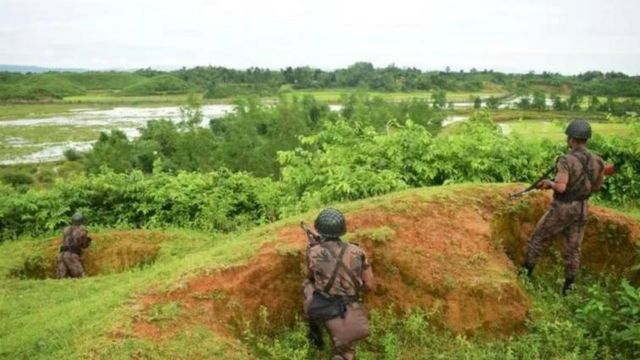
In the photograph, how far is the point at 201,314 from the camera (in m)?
7.14

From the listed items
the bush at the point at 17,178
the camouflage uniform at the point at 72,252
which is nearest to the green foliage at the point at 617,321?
the camouflage uniform at the point at 72,252

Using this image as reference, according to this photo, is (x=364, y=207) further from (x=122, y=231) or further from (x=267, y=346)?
(x=122, y=231)

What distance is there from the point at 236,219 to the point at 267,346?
656cm

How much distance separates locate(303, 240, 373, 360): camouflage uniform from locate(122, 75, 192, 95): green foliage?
134270 millimetres

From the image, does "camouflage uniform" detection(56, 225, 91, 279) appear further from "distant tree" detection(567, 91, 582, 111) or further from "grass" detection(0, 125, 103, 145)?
"distant tree" detection(567, 91, 582, 111)

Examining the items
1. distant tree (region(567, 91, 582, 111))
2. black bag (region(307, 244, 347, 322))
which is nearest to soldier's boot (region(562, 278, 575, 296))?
black bag (region(307, 244, 347, 322))

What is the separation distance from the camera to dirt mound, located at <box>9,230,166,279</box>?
12.1m

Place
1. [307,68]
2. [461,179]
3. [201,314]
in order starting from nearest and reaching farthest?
[201,314] < [461,179] < [307,68]

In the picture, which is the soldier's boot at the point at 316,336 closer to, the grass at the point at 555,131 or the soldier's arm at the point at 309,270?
the soldier's arm at the point at 309,270

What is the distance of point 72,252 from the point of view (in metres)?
11.7

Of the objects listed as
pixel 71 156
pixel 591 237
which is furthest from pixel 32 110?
pixel 591 237

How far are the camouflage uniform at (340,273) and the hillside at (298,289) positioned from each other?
90cm

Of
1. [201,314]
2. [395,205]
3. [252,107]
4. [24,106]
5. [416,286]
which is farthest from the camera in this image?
[24,106]

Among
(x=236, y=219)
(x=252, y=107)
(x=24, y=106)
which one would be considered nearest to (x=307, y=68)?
(x=24, y=106)
